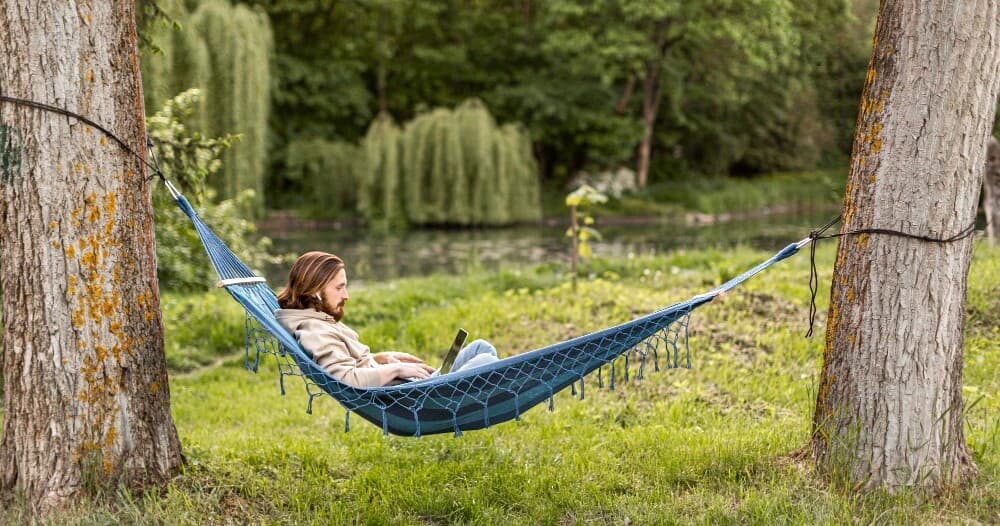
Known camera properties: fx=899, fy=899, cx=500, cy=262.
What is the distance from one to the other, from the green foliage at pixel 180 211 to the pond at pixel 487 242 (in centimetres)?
201

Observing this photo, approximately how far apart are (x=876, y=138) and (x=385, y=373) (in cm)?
154

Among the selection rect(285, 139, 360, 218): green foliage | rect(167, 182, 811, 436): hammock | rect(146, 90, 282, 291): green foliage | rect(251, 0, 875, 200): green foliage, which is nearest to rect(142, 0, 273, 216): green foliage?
rect(146, 90, 282, 291): green foliage

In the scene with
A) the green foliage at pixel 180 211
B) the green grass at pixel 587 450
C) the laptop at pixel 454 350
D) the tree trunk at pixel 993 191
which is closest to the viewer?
the green grass at pixel 587 450

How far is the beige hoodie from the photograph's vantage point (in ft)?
8.50

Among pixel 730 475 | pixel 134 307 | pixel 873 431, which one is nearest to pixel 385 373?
pixel 134 307

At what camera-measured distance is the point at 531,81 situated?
835 inches

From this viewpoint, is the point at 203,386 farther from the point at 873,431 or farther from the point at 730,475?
the point at 873,431

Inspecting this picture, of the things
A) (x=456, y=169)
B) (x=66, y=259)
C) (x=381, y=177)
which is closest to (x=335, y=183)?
(x=381, y=177)

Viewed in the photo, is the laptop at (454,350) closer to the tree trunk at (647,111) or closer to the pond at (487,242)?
the pond at (487,242)

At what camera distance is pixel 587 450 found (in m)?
3.22

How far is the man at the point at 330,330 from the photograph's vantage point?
263cm

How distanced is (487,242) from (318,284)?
430 inches

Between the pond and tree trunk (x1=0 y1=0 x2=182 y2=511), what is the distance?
23.6ft

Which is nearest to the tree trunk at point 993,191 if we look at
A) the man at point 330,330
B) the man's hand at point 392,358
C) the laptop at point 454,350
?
the laptop at point 454,350
